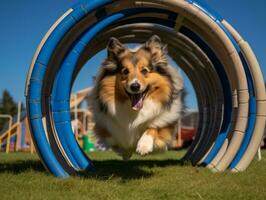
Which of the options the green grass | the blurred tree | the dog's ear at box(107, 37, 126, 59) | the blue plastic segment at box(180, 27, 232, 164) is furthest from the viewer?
the blurred tree

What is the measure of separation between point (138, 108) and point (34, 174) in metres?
1.62

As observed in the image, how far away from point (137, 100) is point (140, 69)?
1.42 ft

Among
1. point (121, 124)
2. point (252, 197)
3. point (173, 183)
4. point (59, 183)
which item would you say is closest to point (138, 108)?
point (121, 124)

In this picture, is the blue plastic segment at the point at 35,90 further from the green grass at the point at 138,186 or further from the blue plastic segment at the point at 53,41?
the green grass at the point at 138,186

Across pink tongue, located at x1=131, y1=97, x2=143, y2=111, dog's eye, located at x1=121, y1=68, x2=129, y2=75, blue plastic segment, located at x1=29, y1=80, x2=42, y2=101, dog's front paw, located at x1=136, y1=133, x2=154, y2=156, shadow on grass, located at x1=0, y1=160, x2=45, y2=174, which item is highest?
dog's eye, located at x1=121, y1=68, x2=129, y2=75

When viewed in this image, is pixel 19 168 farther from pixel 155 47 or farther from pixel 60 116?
pixel 155 47

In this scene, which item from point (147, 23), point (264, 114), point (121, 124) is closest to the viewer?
point (264, 114)

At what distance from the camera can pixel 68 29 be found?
14.7 ft

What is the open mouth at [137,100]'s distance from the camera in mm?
Answer: 4953

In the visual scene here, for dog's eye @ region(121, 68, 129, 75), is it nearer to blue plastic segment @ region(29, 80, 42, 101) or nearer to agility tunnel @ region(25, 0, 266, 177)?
agility tunnel @ region(25, 0, 266, 177)

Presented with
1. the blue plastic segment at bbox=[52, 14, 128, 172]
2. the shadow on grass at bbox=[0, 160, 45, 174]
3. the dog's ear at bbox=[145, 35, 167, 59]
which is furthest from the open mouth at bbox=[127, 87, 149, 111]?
the shadow on grass at bbox=[0, 160, 45, 174]

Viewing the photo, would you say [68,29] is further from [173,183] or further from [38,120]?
[173,183]

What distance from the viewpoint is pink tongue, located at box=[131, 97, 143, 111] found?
495cm

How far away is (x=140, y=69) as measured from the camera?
488cm
